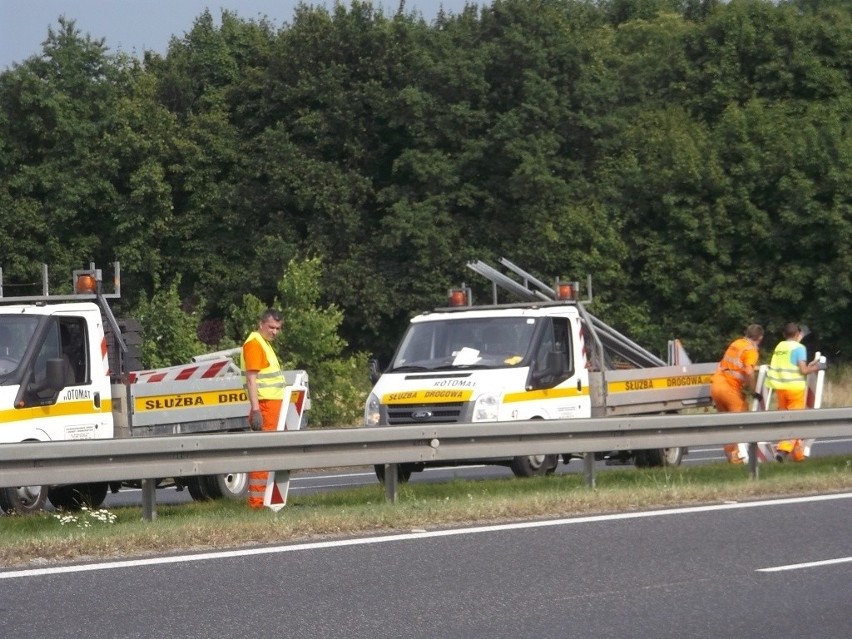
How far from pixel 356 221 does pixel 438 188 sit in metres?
2.76

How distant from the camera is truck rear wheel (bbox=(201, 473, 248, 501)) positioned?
49.5 feet

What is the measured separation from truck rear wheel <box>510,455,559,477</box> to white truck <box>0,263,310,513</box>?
264 cm

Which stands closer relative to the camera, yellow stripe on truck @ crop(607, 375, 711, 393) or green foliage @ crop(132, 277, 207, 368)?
yellow stripe on truck @ crop(607, 375, 711, 393)

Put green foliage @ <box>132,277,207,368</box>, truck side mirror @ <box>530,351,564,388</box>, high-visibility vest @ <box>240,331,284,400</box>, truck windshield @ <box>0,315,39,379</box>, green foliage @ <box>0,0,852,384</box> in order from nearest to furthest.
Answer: truck windshield @ <box>0,315,39,379</box>, high-visibility vest @ <box>240,331,284,400</box>, truck side mirror @ <box>530,351,564,388</box>, green foliage @ <box>132,277,207,368</box>, green foliage @ <box>0,0,852,384</box>

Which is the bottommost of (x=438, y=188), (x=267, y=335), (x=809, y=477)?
(x=809, y=477)

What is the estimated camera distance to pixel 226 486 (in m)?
15.4

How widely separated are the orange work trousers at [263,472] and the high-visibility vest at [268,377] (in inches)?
2.5

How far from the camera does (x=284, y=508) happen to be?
42.1 ft

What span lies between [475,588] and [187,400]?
240 inches

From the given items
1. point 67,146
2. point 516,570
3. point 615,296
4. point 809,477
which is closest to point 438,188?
point 615,296

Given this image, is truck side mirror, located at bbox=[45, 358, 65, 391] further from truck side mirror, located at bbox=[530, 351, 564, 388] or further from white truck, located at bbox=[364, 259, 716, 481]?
truck side mirror, located at bbox=[530, 351, 564, 388]

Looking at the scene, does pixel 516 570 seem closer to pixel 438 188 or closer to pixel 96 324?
pixel 96 324

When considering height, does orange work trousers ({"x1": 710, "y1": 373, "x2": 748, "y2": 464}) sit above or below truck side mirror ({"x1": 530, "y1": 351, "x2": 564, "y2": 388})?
below

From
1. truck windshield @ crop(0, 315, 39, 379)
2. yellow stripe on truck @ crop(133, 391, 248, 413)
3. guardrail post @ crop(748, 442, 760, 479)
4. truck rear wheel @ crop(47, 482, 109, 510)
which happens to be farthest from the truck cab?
guardrail post @ crop(748, 442, 760, 479)
